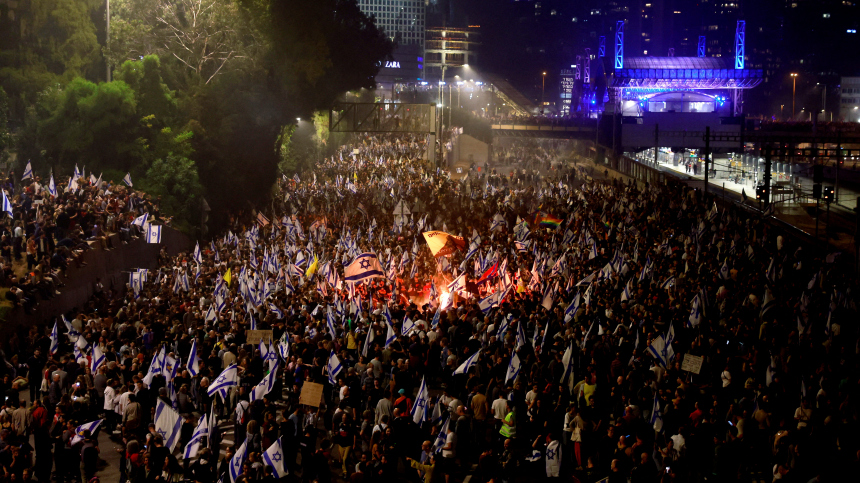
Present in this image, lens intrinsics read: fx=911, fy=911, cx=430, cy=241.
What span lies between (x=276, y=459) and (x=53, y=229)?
1724 centimetres

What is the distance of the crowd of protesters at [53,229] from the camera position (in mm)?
23391

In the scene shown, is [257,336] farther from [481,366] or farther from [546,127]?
[546,127]

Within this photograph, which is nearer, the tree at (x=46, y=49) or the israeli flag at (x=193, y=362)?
the israeli flag at (x=193, y=362)

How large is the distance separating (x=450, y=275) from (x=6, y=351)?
10.7 m

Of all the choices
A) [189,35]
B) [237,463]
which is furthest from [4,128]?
[237,463]

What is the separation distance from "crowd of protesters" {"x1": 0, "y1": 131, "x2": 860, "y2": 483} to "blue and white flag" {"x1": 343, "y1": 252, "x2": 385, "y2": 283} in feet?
1.21

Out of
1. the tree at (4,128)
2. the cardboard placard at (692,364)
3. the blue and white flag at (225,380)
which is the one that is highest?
the tree at (4,128)

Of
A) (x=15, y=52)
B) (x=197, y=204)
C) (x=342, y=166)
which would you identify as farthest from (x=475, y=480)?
(x=342, y=166)

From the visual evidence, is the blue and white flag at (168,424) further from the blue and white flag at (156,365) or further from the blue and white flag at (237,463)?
the blue and white flag at (156,365)

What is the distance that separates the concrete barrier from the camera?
22.7 metres

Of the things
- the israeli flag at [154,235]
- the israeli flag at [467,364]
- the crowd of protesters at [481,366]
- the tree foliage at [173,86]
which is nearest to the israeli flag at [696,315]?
the crowd of protesters at [481,366]

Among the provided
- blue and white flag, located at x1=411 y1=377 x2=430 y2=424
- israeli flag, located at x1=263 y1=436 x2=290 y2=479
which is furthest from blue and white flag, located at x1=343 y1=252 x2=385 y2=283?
israeli flag, located at x1=263 y1=436 x2=290 y2=479

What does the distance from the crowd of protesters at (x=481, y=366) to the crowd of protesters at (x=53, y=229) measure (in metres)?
1.43

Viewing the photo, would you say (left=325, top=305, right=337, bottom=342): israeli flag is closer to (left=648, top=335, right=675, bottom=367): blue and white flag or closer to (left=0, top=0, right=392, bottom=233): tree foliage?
(left=648, top=335, right=675, bottom=367): blue and white flag
